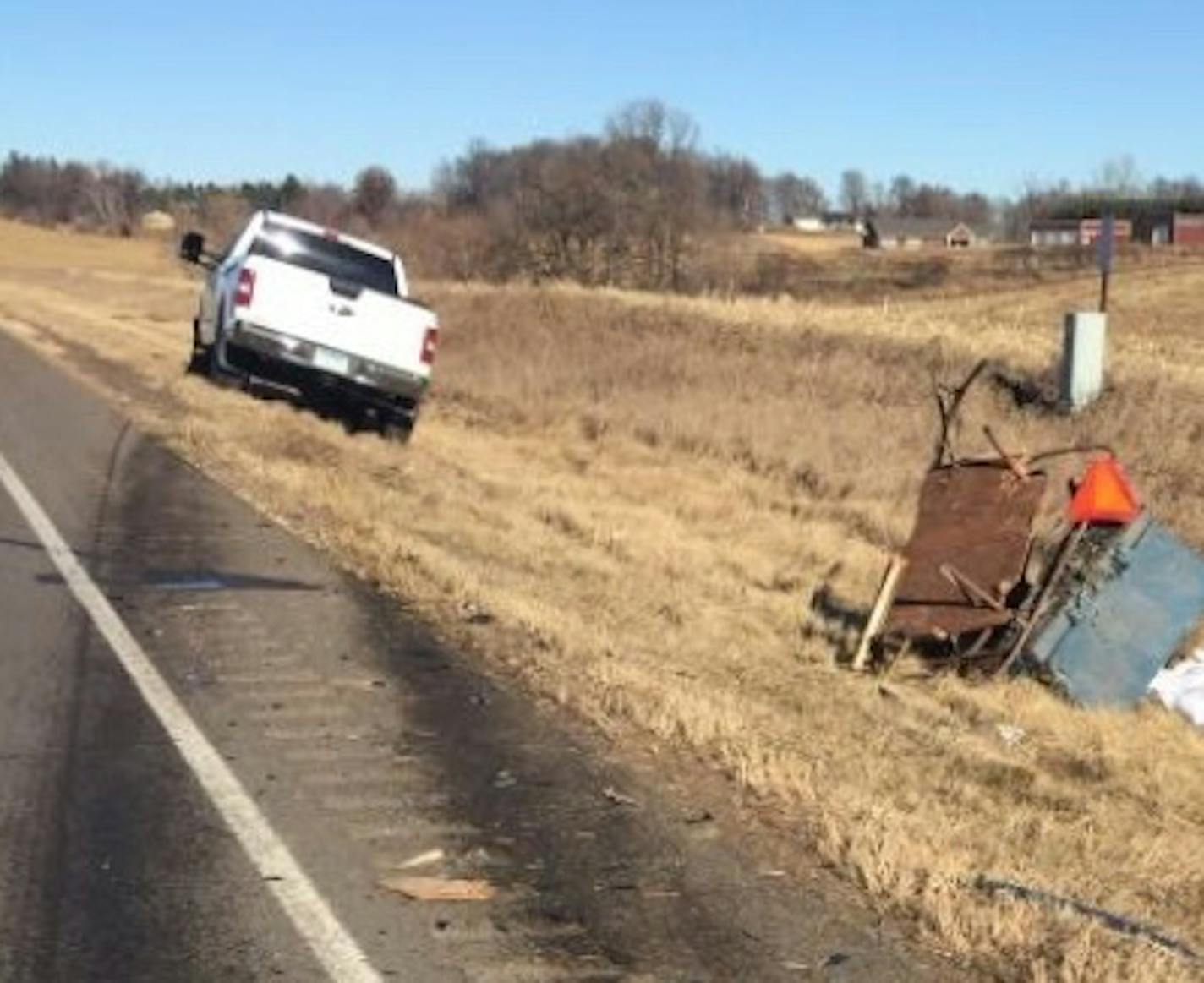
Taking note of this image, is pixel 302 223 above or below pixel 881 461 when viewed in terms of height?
above

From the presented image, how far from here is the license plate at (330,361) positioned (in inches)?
705

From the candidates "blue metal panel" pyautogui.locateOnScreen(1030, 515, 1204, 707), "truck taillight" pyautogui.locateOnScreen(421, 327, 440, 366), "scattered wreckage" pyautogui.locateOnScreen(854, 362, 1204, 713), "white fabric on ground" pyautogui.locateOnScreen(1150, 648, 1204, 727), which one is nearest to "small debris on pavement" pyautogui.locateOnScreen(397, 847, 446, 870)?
"scattered wreckage" pyautogui.locateOnScreen(854, 362, 1204, 713)

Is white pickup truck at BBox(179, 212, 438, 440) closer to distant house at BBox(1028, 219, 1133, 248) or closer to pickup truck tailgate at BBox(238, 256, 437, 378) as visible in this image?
pickup truck tailgate at BBox(238, 256, 437, 378)

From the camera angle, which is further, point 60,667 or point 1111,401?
point 1111,401

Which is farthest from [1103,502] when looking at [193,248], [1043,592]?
[193,248]

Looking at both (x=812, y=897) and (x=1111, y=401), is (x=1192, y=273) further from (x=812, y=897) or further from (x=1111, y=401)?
(x=812, y=897)

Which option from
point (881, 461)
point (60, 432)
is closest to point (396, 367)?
point (60, 432)

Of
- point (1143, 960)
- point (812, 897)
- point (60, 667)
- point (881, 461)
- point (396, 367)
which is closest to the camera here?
point (1143, 960)

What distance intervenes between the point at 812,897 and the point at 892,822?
830 mm

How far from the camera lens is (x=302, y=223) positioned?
62.5 feet

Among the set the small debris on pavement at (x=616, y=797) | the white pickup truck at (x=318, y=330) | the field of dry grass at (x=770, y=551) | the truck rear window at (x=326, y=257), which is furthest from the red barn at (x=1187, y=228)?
the small debris on pavement at (x=616, y=797)

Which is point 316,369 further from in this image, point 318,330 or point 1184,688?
point 1184,688

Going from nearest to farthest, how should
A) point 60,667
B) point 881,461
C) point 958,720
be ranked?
point 60,667 → point 958,720 → point 881,461

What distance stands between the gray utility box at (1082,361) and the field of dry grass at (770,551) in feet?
1.22
